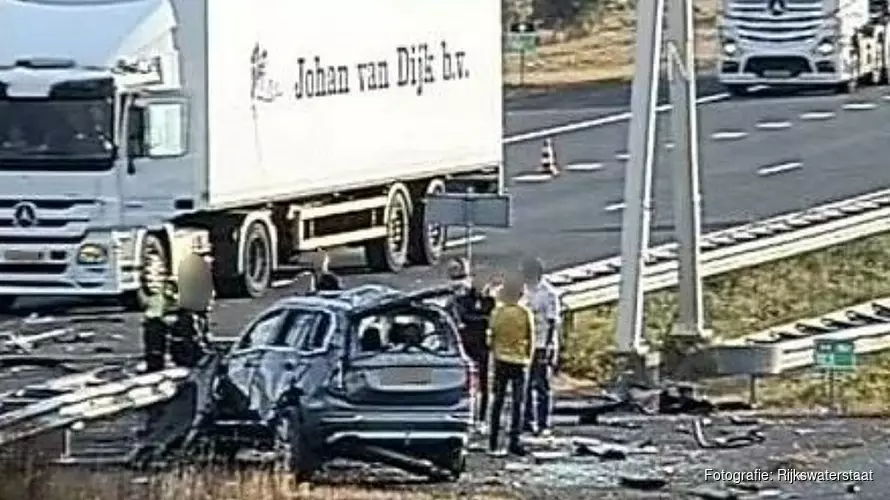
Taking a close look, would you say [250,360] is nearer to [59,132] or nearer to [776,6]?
[59,132]

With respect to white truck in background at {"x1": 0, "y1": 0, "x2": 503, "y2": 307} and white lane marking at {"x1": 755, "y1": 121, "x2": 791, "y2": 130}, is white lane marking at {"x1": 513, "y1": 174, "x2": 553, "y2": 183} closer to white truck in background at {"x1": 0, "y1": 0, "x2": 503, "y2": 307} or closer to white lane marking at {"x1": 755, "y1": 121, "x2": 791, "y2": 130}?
white lane marking at {"x1": 755, "y1": 121, "x2": 791, "y2": 130}

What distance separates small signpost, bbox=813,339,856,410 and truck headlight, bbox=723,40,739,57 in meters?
36.1

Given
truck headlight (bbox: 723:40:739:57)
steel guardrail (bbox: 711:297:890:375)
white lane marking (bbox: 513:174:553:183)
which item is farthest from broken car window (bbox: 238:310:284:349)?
truck headlight (bbox: 723:40:739:57)

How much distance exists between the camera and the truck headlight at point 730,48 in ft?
206

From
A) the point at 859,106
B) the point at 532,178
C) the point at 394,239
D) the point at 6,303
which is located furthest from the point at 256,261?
the point at 859,106

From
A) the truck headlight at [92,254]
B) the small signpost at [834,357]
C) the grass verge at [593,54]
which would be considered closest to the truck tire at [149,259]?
the truck headlight at [92,254]

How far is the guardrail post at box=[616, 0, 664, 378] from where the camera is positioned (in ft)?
89.6

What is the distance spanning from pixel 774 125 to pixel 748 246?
2065cm

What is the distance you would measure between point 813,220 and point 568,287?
24.7 ft

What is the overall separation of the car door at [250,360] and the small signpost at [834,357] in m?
7.02

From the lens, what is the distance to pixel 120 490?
15.9 metres

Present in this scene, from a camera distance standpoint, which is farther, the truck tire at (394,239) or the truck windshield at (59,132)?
the truck tire at (394,239)

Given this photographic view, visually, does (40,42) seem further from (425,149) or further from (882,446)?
(882,446)

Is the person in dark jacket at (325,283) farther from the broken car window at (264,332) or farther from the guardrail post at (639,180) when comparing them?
the guardrail post at (639,180)
